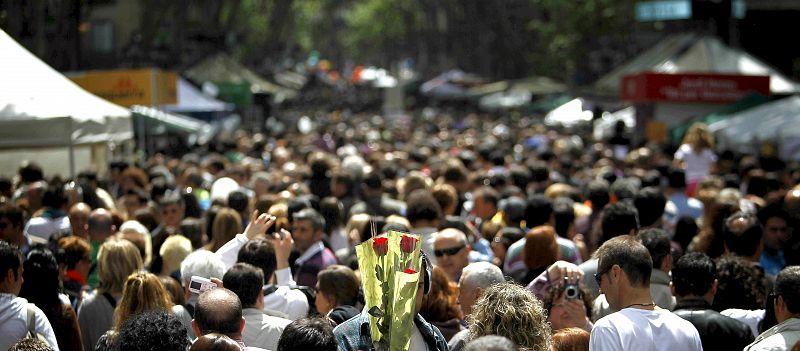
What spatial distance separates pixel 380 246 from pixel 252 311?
1425mm

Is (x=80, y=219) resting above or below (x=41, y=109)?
below

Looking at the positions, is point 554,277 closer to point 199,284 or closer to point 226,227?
point 199,284

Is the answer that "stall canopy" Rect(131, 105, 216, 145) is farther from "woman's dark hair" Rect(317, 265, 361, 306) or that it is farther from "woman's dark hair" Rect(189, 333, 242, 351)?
"woman's dark hair" Rect(189, 333, 242, 351)

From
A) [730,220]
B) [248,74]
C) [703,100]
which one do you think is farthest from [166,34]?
[730,220]

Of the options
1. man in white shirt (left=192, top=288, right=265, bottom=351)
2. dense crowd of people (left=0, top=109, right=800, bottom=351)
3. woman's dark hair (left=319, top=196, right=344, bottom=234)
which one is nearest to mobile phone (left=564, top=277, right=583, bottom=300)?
dense crowd of people (left=0, top=109, right=800, bottom=351)

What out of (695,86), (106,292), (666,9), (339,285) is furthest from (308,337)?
(666,9)

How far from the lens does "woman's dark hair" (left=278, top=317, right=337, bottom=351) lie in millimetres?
4547

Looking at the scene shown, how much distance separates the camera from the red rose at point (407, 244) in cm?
470

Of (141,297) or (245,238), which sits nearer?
(141,297)

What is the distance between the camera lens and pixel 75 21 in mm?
24172

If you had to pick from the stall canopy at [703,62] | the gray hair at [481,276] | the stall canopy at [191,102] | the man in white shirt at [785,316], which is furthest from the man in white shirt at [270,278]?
the stall canopy at [191,102]

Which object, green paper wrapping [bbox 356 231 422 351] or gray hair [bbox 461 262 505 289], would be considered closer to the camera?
green paper wrapping [bbox 356 231 422 351]

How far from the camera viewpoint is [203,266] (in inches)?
262

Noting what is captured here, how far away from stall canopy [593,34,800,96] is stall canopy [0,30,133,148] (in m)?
17.4
